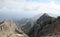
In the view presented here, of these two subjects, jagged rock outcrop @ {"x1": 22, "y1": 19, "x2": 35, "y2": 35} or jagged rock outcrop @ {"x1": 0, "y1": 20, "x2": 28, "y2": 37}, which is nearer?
jagged rock outcrop @ {"x1": 0, "y1": 20, "x2": 28, "y2": 37}

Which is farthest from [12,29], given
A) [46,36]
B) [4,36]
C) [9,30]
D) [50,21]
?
[50,21]

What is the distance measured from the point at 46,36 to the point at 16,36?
11263 millimetres

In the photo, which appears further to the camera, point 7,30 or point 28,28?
point 28,28

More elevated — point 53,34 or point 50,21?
point 50,21

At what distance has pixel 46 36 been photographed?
68062mm

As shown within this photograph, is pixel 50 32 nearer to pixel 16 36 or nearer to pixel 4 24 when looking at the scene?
pixel 16 36

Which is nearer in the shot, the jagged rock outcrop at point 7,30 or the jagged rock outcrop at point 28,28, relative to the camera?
the jagged rock outcrop at point 7,30

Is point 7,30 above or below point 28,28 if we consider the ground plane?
below

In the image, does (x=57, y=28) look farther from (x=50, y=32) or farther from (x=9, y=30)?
(x=9, y=30)

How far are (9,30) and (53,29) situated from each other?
1740 centimetres

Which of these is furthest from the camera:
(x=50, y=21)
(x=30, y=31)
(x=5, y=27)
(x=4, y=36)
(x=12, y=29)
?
(x=30, y=31)

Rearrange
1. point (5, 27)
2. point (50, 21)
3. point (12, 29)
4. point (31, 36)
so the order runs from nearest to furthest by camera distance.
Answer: point (5, 27)
point (12, 29)
point (50, 21)
point (31, 36)

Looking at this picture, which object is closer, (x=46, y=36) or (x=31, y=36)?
(x=46, y=36)

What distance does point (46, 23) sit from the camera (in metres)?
87.8
